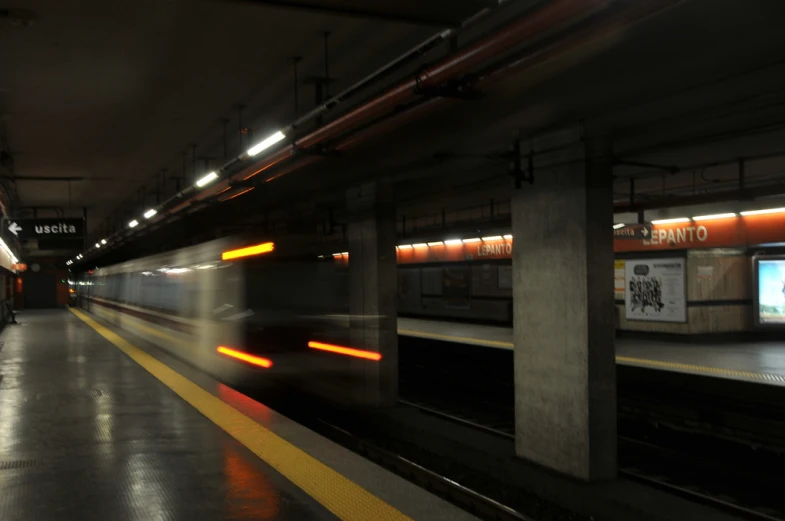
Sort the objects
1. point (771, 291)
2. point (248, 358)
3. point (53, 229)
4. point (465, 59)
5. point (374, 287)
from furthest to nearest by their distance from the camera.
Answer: point (53, 229), point (771, 291), point (374, 287), point (248, 358), point (465, 59)

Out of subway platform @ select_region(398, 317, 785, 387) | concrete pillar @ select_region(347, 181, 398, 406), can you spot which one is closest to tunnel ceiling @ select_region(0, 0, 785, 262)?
concrete pillar @ select_region(347, 181, 398, 406)

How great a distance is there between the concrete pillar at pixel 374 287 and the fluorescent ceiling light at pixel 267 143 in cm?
228

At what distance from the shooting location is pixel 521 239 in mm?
7316

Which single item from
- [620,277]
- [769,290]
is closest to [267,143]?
[620,277]

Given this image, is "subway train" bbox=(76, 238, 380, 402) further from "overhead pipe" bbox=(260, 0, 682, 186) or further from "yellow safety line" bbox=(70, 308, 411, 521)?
"overhead pipe" bbox=(260, 0, 682, 186)

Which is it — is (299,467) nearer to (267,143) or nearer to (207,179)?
(267,143)

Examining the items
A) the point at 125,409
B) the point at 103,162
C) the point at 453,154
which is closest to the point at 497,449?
the point at 453,154

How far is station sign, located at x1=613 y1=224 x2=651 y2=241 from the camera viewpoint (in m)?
14.1

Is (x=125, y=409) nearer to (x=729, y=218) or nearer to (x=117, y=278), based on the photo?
(x=729, y=218)

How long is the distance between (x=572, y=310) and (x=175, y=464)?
152 inches

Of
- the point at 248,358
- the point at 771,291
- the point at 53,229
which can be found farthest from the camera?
the point at 53,229

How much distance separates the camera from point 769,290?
48.4 feet

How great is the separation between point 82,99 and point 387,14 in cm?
527

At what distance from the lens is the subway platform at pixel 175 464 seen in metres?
4.46
